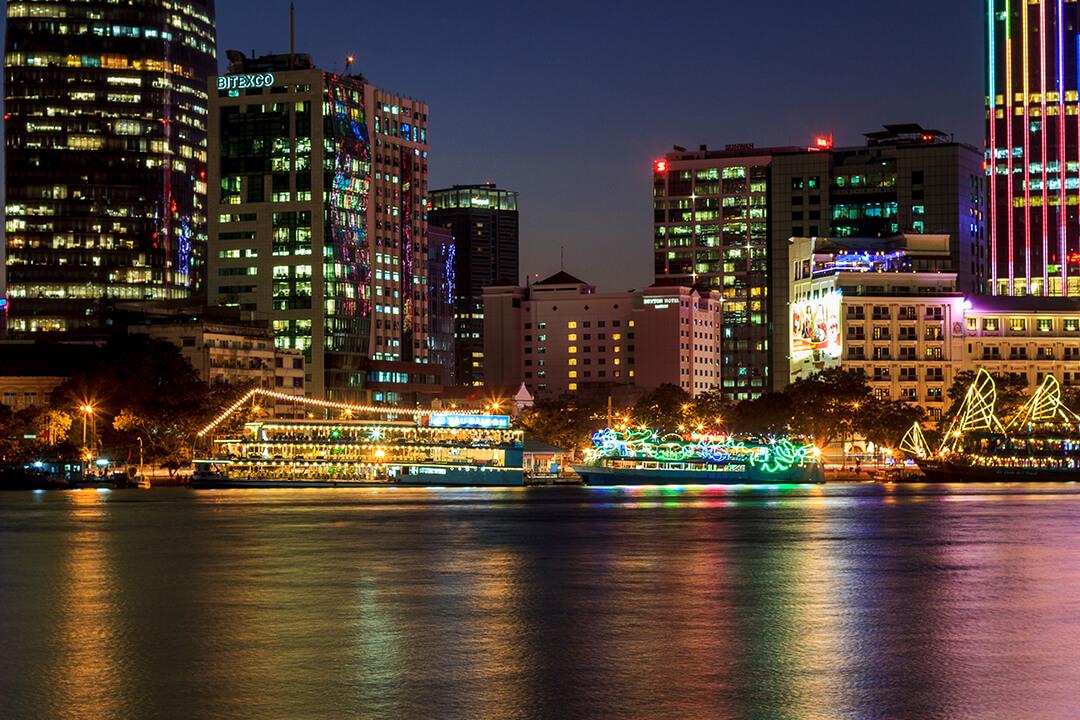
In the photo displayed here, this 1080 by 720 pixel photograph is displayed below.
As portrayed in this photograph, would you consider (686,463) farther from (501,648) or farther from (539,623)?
(501,648)

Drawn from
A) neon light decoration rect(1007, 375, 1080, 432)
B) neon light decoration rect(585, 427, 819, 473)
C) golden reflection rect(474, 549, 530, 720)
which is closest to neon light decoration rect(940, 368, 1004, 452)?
neon light decoration rect(1007, 375, 1080, 432)

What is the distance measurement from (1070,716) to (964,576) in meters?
25.5

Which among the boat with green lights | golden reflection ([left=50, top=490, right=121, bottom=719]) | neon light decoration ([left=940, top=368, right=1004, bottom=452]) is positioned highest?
neon light decoration ([left=940, top=368, right=1004, bottom=452])

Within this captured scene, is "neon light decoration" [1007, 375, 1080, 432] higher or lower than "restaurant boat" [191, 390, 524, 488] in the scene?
higher

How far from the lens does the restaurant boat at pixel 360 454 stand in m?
159

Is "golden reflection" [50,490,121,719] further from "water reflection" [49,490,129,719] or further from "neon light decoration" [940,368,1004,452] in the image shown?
"neon light decoration" [940,368,1004,452]

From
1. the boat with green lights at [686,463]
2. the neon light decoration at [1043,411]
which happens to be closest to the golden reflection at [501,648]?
the boat with green lights at [686,463]

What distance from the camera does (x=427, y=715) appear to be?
25.7 m

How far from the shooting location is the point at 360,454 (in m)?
162

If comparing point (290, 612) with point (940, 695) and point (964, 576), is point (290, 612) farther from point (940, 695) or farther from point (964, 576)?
point (964, 576)

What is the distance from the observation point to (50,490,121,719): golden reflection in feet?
88.1

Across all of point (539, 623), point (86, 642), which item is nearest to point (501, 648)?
point (539, 623)

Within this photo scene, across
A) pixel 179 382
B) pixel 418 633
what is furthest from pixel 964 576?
pixel 179 382

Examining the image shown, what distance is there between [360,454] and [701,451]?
133 ft
